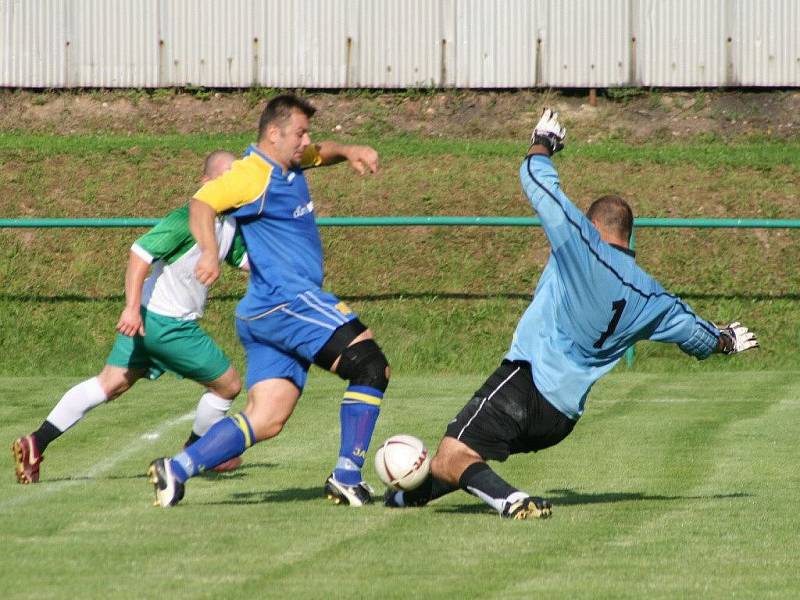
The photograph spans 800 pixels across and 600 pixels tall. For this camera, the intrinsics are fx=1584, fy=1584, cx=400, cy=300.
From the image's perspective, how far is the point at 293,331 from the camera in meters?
7.66

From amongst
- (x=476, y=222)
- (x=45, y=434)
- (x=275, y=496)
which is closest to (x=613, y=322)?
(x=275, y=496)

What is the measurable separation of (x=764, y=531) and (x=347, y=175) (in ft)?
42.0

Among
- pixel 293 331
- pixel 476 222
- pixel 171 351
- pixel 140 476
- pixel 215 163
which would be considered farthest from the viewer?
pixel 476 222

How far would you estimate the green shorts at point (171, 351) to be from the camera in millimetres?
8859

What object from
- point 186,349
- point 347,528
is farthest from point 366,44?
point 347,528

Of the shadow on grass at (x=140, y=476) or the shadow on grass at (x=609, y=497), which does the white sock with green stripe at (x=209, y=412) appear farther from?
the shadow on grass at (x=609, y=497)

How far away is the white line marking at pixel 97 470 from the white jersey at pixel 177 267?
1.07 meters

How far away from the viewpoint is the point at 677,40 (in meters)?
21.6

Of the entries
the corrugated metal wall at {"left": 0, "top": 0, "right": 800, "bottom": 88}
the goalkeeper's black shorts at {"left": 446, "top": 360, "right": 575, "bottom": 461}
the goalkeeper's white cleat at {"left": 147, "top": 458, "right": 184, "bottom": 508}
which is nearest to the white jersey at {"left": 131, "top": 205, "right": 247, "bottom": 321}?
the goalkeeper's white cleat at {"left": 147, "top": 458, "right": 184, "bottom": 508}

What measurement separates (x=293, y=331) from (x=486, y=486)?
123cm

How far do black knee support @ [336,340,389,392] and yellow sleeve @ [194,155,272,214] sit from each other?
2.89 ft

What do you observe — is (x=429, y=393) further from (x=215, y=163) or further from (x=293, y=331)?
(x=293, y=331)

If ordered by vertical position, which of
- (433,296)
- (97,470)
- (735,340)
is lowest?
(433,296)

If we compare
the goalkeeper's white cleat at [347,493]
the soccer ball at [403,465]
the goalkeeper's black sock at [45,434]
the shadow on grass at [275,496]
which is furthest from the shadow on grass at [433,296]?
the soccer ball at [403,465]
